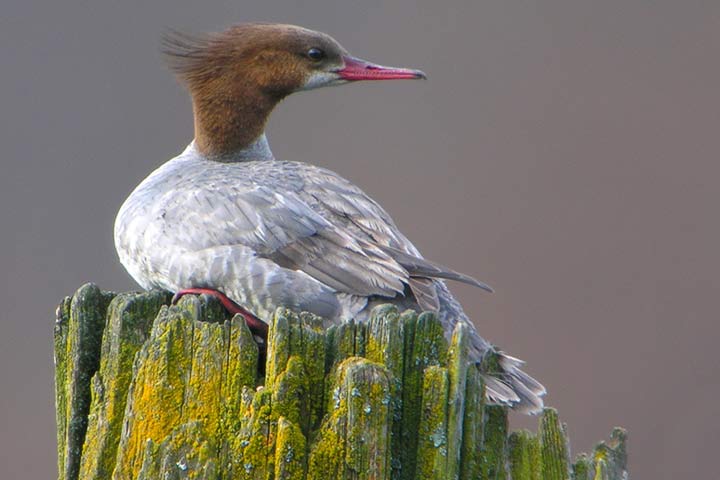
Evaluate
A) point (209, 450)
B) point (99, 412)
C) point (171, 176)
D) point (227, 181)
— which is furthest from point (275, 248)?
point (209, 450)

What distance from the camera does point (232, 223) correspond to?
414cm

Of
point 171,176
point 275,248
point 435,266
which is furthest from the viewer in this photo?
point 171,176

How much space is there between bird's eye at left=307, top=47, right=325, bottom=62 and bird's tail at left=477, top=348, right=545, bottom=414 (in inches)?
95.8

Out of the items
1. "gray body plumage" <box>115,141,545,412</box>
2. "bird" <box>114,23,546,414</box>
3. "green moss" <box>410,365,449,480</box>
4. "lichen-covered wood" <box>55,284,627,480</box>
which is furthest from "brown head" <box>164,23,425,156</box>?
"green moss" <box>410,365,449,480</box>

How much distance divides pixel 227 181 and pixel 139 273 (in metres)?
0.51

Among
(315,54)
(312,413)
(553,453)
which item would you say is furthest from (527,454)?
(315,54)

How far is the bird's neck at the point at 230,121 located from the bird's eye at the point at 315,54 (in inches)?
12.1

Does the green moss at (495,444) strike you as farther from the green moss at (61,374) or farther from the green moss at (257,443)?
the green moss at (61,374)

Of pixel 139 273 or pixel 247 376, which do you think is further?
pixel 139 273

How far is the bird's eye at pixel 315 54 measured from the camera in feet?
18.0

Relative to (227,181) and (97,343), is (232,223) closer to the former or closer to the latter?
(227,181)

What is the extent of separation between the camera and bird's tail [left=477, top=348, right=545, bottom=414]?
3.14 meters

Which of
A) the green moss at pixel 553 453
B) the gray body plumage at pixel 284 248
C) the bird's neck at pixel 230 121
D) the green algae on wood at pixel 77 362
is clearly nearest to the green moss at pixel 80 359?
→ the green algae on wood at pixel 77 362

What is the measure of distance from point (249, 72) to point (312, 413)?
3.38 m
